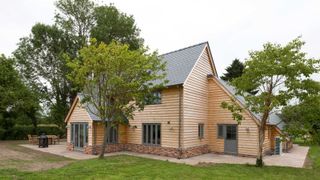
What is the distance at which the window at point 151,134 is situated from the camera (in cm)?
2156

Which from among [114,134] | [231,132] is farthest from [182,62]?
[114,134]

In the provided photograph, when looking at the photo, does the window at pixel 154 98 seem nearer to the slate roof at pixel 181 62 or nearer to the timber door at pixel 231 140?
the slate roof at pixel 181 62

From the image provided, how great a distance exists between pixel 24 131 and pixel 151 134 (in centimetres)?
2088

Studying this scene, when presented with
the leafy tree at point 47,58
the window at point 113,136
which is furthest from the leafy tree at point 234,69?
the window at point 113,136

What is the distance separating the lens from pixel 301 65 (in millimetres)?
14992

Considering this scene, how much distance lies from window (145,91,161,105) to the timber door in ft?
17.1

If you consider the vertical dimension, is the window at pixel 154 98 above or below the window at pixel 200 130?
above

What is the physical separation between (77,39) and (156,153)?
21782mm

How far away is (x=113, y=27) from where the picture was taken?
127 feet

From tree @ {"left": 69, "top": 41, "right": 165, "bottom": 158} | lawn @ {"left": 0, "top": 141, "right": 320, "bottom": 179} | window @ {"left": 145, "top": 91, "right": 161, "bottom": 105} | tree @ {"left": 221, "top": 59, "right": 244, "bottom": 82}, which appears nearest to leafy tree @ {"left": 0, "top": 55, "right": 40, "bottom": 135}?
tree @ {"left": 69, "top": 41, "right": 165, "bottom": 158}

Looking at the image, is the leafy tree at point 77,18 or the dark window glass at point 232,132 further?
the leafy tree at point 77,18

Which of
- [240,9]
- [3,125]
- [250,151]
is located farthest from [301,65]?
[3,125]

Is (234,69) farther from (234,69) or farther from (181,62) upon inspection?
(181,62)

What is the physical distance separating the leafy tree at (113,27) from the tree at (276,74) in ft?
80.7
